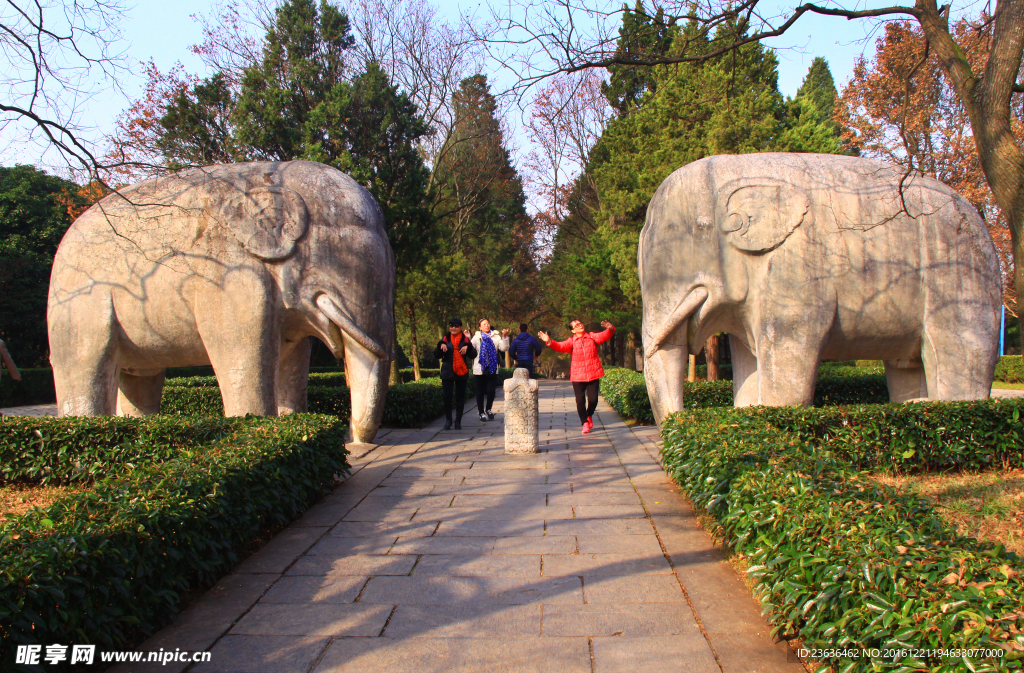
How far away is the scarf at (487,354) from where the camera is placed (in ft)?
35.6

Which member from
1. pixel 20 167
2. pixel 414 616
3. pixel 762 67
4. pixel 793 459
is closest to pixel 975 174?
pixel 762 67

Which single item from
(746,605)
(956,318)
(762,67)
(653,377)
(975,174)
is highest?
(762,67)

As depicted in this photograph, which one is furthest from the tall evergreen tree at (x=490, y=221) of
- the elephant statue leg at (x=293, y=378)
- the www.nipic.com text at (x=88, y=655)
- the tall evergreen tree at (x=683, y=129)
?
the www.nipic.com text at (x=88, y=655)

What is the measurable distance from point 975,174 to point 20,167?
3112 centimetres

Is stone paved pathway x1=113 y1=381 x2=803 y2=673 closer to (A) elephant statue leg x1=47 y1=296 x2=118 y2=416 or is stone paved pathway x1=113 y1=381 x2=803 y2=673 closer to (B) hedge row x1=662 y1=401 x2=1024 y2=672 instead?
(B) hedge row x1=662 y1=401 x2=1024 y2=672

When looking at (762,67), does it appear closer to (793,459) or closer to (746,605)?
(793,459)

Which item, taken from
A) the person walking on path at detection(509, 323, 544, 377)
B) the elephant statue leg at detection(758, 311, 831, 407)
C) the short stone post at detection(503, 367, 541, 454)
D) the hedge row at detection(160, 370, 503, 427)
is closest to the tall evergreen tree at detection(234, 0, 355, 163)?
the hedge row at detection(160, 370, 503, 427)

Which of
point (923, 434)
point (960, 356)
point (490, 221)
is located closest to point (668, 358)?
point (923, 434)

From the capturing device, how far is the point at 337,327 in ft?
23.4

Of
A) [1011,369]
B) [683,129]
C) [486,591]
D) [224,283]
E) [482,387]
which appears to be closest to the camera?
[486,591]

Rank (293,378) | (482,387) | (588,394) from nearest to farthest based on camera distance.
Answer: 1. (293,378)
2. (588,394)
3. (482,387)

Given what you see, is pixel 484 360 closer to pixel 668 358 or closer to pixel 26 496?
pixel 668 358

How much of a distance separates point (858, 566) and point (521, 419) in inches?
212

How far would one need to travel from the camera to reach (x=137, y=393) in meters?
8.06
